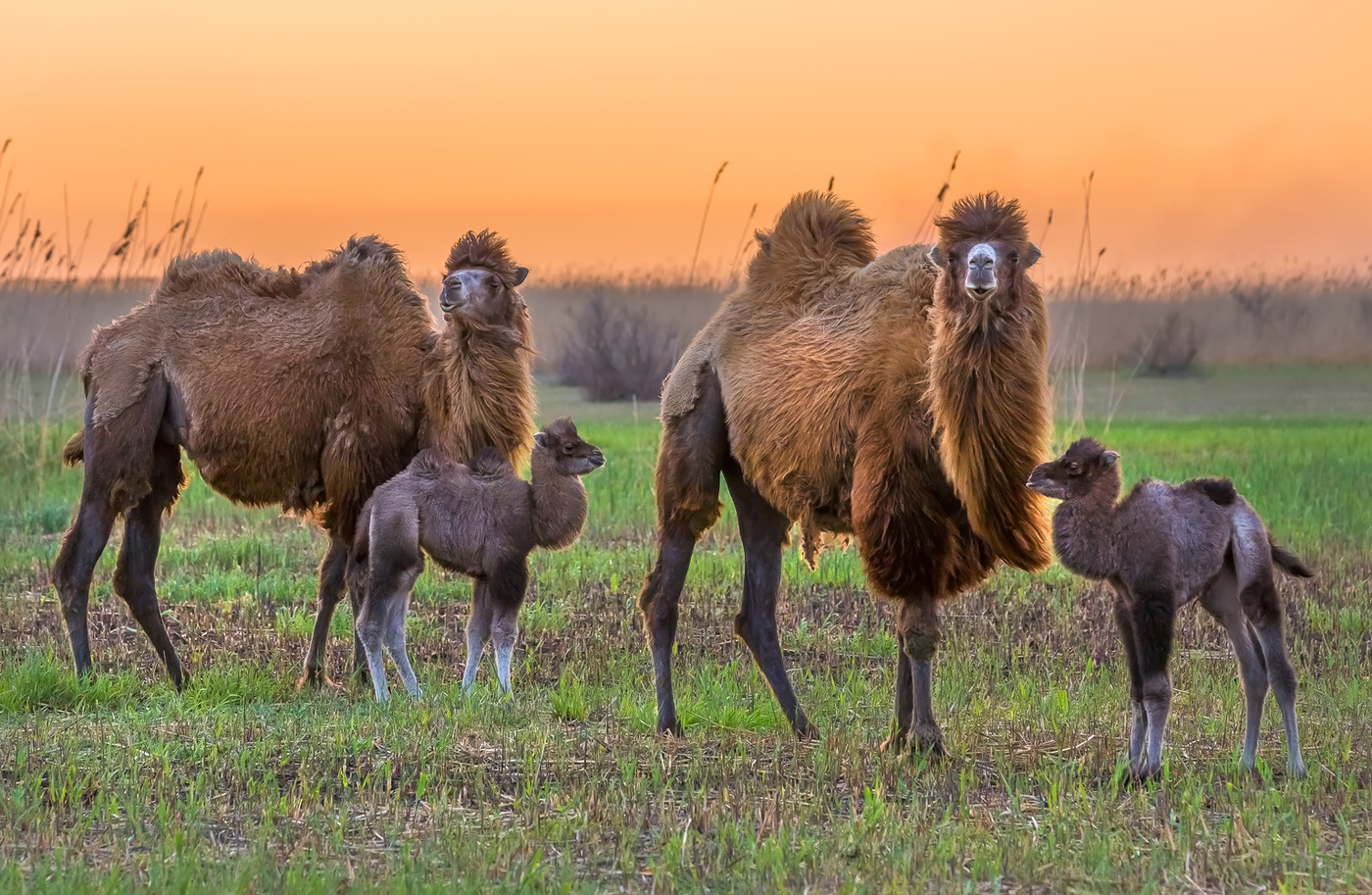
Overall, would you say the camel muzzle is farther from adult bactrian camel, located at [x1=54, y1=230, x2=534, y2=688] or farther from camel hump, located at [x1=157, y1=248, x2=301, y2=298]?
camel hump, located at [x1=157, y1=248, x2=301, y2=298]

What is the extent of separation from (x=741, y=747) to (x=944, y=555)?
1.29 meters

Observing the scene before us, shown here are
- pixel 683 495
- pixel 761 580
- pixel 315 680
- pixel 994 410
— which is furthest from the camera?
pixel 315 680

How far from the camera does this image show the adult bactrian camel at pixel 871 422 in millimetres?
6750

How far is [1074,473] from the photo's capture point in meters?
6.56

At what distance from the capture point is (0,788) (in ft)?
21.4

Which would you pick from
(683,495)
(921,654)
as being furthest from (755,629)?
(921,654)

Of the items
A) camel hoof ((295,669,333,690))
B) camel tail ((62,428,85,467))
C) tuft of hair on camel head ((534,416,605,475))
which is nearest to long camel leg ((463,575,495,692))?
tuft of hair on camel head ((534,416,605,475))

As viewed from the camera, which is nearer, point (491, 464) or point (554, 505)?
point (554, 505)

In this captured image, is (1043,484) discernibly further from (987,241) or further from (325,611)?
(325,611)

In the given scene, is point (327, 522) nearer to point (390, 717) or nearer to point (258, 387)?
point (258, 387)

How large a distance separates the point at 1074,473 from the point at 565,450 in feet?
10.1

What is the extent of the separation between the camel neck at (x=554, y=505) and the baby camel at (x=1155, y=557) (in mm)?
2912

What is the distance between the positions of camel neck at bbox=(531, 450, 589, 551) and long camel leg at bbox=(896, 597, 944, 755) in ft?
7.24

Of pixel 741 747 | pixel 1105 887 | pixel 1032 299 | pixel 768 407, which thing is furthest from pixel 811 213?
pixel 1105 887
